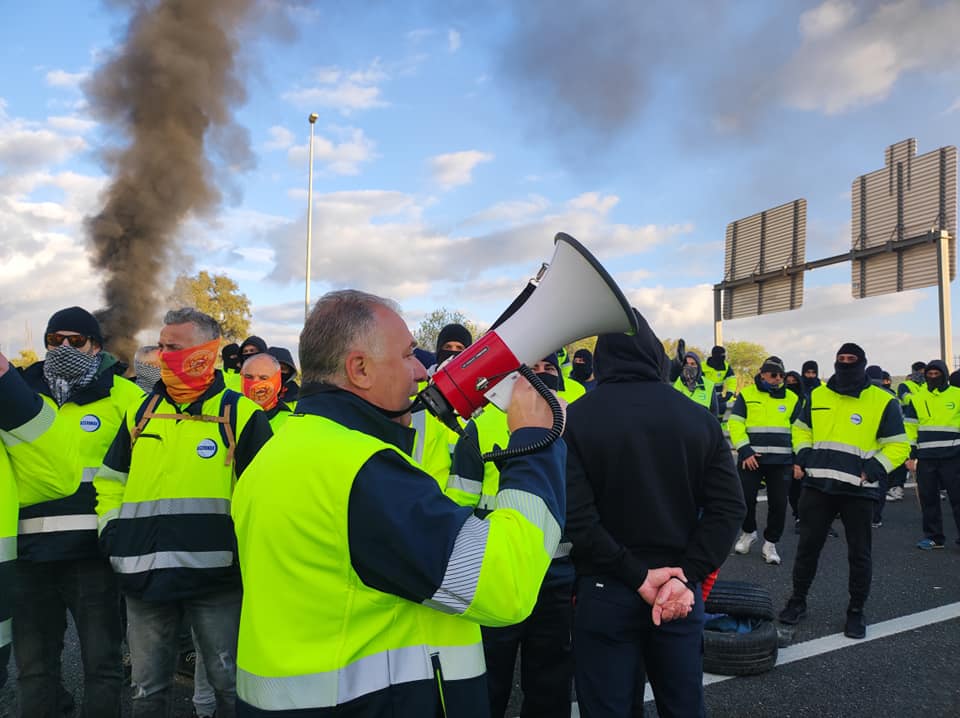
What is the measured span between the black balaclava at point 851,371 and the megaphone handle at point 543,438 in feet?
14.7

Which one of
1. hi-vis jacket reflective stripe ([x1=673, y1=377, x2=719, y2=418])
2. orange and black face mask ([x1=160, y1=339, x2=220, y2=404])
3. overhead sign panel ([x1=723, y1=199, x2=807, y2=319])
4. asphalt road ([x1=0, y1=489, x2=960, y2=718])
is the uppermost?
overhead sign panel ([x1=723, y1=199, x2=807, y2=319])

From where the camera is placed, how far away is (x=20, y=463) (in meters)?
2.88

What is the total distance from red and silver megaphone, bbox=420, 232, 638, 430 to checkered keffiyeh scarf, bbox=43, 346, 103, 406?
2597 mm

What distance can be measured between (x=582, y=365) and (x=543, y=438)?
7.39 m

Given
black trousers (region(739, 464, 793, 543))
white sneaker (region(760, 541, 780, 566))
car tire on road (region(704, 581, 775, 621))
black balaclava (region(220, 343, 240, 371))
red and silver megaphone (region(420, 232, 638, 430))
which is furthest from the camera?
black balaclava (region(220, 343, 240, 371))

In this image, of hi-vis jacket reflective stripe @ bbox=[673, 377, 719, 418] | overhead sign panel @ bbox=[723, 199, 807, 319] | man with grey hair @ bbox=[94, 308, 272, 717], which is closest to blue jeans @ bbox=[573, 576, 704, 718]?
man with grey hair @ bbox=[94, 308, 272, 717]

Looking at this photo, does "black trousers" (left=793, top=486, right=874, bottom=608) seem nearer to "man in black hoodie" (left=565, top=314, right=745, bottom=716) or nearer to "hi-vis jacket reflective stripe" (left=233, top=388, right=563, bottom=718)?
"man in black hoodie" (left=565, top=314, right=745, bottom=716)

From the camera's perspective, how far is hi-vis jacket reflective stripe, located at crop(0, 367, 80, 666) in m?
2.31

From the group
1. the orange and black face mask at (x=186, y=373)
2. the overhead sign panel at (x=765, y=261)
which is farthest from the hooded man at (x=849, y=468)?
the overhead sign panel at (x=765, y=261)

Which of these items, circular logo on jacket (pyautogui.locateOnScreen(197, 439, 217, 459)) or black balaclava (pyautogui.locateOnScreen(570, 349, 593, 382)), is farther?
black balaclava (pyautogui.locateOnScreen(570, 349, 593, 382))

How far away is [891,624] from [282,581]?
17.6 feet

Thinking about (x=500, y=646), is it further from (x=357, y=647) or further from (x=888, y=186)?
(x=888, y=186)

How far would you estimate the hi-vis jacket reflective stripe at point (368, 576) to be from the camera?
1.32 metres

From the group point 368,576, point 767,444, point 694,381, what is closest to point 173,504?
point 368,576
